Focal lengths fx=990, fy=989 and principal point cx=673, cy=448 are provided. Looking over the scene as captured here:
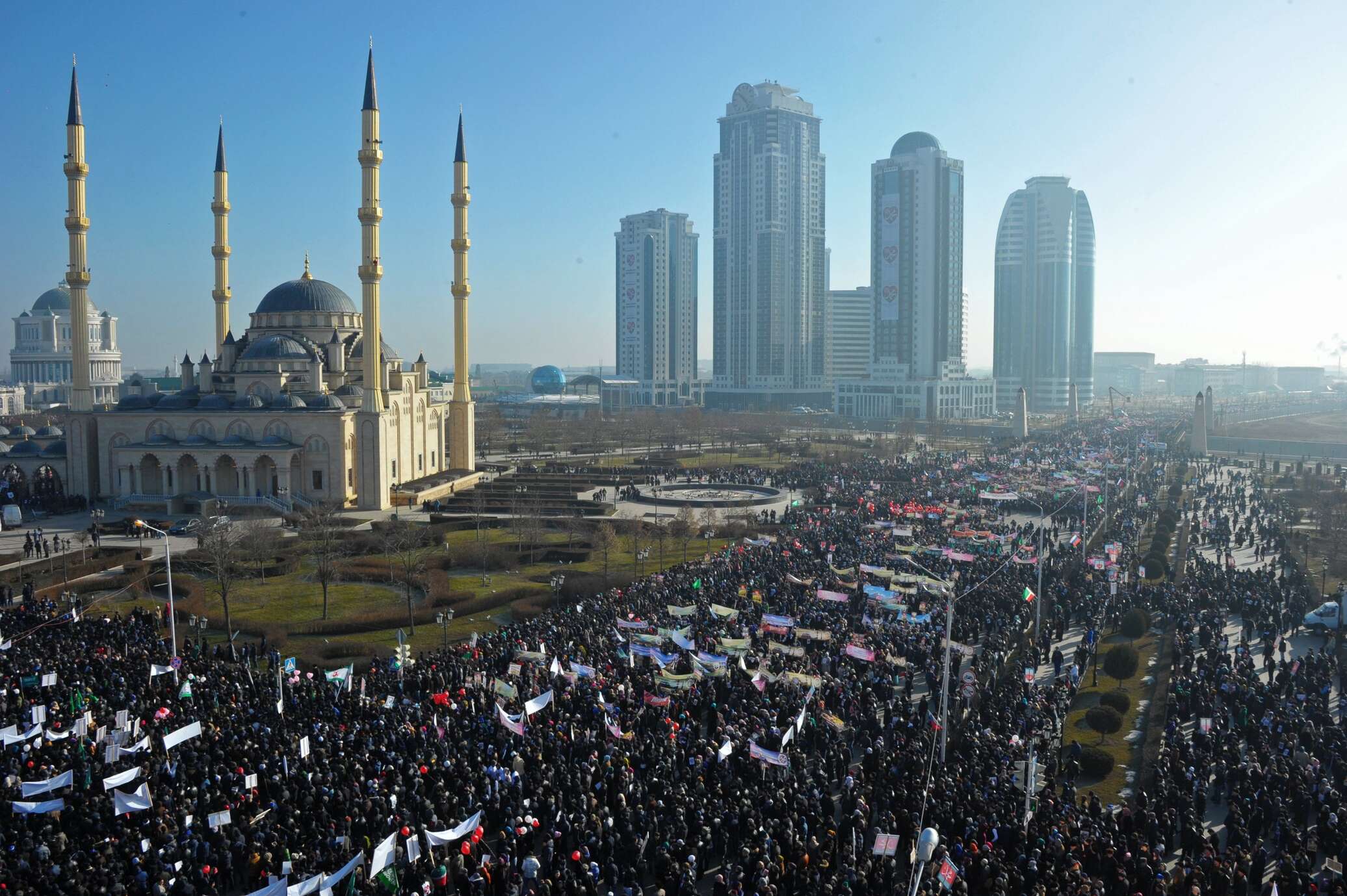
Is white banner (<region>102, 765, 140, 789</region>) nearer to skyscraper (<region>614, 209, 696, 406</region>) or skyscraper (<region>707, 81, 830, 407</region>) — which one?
skyscraper (<region>707, 81, 830, 407</region>)

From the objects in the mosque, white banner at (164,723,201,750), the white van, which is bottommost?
the white van

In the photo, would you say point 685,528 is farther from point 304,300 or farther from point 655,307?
point 655,307

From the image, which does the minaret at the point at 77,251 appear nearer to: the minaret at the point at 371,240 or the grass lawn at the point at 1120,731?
the minaret at the point at 371,240

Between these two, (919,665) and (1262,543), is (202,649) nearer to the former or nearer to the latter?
(919,665)

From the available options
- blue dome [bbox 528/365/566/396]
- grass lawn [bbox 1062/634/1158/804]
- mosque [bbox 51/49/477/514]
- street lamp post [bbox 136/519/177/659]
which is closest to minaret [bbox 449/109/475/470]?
mosque [bbox 51/49/477/514]

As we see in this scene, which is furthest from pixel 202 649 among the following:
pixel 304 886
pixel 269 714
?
pixel 304 886

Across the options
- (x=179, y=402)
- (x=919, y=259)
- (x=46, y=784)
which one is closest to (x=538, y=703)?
(x=46, y=784)

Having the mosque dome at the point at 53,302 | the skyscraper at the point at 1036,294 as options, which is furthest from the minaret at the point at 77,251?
the skyscraper at the point at 1036,294
